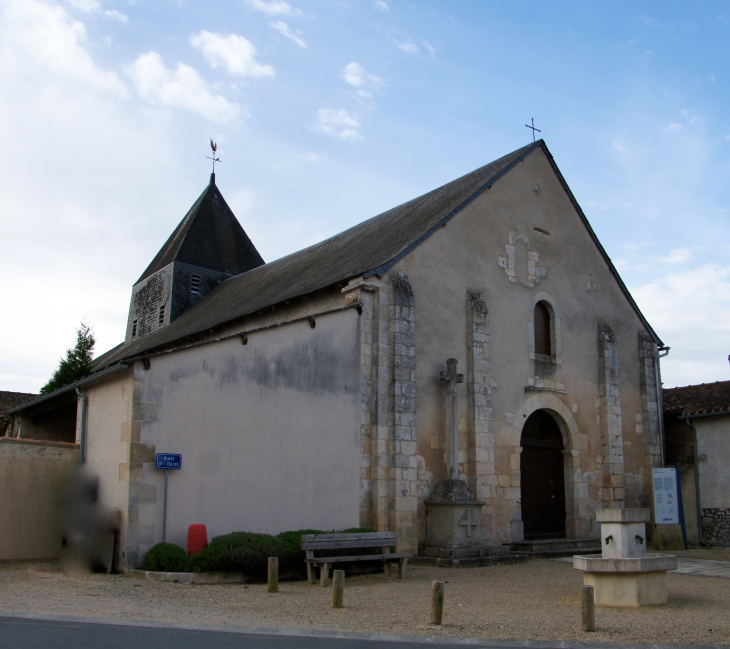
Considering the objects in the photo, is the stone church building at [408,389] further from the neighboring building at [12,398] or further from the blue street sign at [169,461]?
the neighboring building at [12,398]

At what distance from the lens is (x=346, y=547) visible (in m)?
10.5

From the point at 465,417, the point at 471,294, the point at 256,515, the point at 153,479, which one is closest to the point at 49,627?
the point at 153,479

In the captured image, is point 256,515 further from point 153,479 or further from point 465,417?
point 465,417

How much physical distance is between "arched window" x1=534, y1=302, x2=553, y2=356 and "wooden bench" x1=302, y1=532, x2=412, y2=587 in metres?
6.70

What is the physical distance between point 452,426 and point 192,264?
15.2 metres

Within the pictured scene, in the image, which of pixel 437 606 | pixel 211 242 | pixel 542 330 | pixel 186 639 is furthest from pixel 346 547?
pixel 211 242

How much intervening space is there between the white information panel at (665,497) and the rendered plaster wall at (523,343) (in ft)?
1.26

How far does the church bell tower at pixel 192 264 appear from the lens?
25.5m

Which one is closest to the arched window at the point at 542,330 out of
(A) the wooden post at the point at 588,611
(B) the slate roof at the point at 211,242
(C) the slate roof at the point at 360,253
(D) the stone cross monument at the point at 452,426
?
(C) the slate roof at the point at 360,253

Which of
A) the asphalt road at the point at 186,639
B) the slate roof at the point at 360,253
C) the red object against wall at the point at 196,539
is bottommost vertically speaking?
the asphalt road at the point at 186,639

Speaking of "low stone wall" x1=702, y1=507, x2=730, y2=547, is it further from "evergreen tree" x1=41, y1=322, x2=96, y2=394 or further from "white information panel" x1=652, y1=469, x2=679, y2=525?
"evergreen tree" x1=41, y1=322, x2=96, y2=394

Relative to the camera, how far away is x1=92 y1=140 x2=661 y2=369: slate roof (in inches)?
565

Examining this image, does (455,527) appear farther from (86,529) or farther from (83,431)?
(83,431)

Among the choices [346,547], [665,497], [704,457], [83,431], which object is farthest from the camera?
[704,457]
